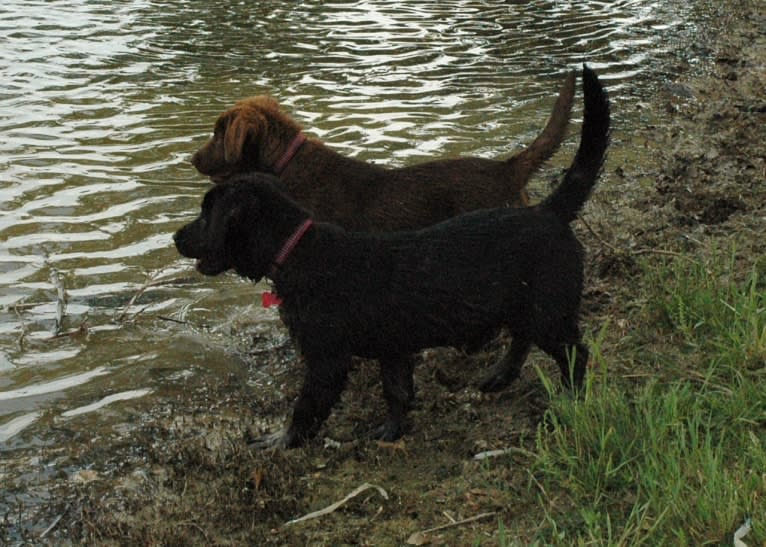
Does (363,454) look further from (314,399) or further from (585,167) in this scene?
(585,167)

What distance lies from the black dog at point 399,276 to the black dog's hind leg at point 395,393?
3.8 inches

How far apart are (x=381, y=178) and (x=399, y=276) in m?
1.24

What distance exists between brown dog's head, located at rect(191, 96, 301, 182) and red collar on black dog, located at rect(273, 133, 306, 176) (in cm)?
6

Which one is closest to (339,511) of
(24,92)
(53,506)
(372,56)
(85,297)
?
(53,506)

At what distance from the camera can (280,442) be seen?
4301 millimetres

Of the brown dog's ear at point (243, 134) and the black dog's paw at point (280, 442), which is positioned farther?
the brown dog's ear at point (243, 134)

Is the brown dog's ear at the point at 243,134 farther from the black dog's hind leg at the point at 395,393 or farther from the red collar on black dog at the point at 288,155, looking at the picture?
the black dog's hind leg at the point at 395,393

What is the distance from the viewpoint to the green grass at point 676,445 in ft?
9.82

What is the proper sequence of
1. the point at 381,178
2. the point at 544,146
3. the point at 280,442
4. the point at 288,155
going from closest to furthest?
the point at 280,442 → the point at 544,146 → the point at 381,178 → the point at 288,155

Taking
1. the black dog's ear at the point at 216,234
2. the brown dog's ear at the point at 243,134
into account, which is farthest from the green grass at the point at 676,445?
the brown dog's ear at the point at 243,134

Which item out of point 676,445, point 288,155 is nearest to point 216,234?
point 288,155

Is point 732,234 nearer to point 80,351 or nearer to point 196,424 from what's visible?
point 196,424

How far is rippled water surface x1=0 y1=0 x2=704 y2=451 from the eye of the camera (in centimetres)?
536

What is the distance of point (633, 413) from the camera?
3.75m
